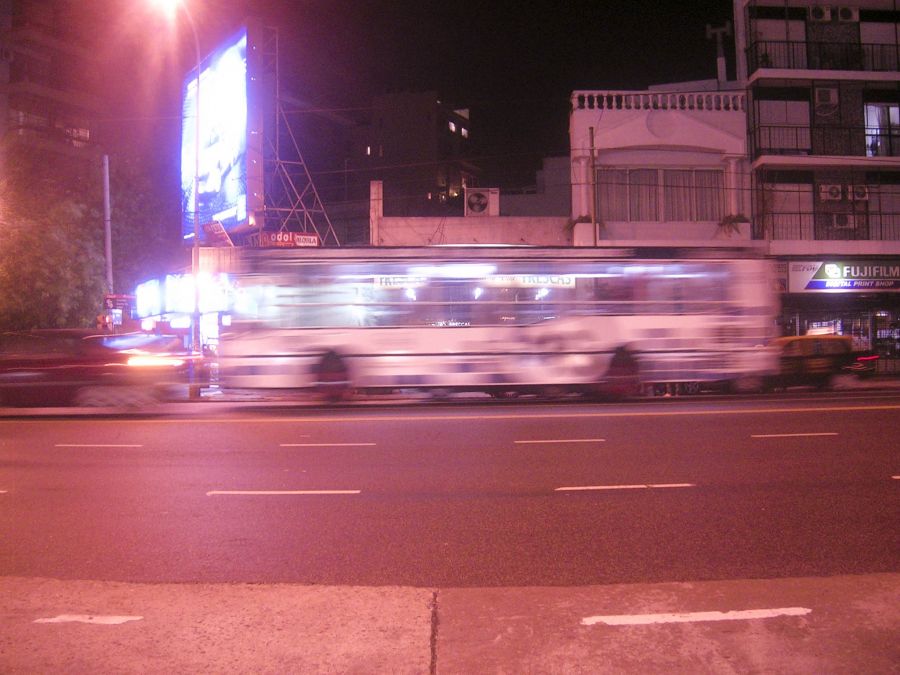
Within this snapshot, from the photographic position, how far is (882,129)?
29.2 metres

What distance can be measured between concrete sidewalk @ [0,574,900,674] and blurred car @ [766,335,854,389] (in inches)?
665

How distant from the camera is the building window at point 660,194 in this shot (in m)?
27.9

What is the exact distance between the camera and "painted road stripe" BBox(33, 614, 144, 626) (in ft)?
15.3

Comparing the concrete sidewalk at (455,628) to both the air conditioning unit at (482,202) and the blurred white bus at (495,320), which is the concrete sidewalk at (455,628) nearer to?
the blurred white bus at (495,320)

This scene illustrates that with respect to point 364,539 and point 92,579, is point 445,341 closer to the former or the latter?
point 364,539

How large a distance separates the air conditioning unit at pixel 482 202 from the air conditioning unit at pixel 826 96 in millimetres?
12369

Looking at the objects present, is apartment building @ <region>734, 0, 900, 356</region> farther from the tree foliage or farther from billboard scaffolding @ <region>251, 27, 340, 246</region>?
the tree foliage

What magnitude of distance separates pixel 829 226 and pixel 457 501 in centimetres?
2593

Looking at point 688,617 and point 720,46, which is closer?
point 688,617

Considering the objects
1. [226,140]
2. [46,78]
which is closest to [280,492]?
[226,140]

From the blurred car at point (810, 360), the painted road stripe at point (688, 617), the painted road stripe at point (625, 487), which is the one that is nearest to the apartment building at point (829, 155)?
the blurred car at point (810, 360)

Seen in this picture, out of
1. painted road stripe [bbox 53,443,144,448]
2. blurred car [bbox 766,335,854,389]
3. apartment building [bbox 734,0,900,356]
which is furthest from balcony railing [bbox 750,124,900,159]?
painted road stripe [bbox 53,443,144,448]

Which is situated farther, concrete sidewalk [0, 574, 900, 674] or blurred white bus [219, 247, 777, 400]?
blurred white bus [219, 247, 777, 400]

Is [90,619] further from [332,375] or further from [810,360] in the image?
[810,360]
